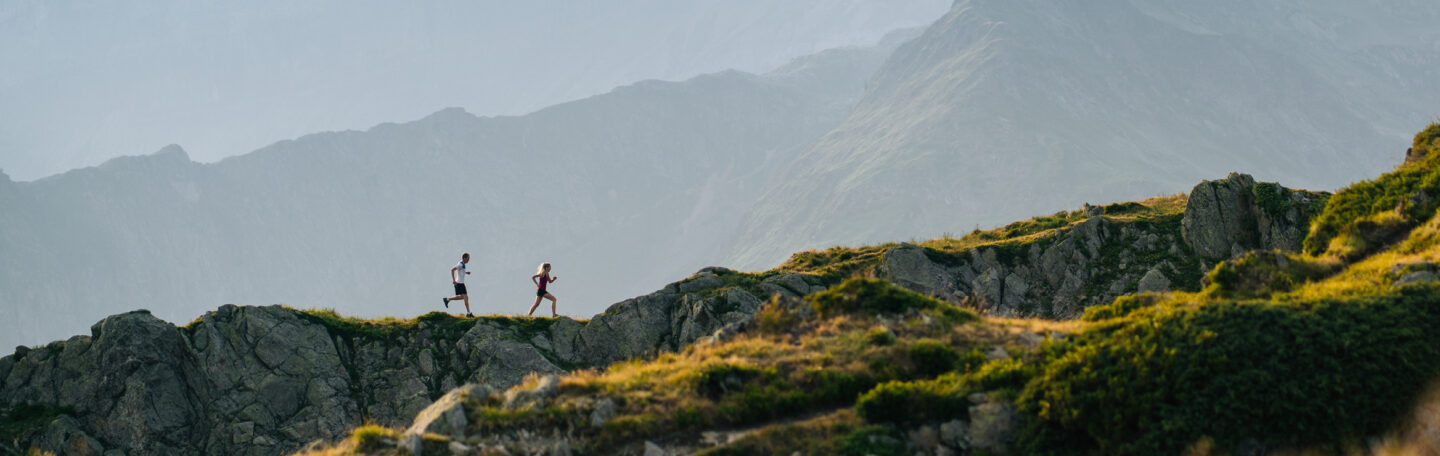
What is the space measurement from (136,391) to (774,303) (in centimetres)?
2556

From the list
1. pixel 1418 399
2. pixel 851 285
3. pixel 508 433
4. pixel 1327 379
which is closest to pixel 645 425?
pixel 508 433

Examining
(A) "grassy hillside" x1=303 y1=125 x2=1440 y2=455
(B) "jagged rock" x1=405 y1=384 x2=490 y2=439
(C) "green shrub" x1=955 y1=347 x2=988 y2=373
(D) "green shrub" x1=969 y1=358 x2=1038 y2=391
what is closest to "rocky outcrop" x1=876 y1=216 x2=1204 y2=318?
(A) "grassy hillside" x1=303 y1=125 x2=1440 y2=455

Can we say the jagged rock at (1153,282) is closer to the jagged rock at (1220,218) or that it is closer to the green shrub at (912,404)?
the jagged rock at (1220,218)

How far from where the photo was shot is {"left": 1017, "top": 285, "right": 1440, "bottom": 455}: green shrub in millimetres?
14727

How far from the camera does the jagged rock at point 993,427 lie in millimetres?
15586

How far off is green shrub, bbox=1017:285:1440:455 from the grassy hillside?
0.09ft

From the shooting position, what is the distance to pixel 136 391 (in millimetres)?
→ 33094

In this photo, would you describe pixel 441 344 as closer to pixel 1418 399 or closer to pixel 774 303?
pixel 774 303

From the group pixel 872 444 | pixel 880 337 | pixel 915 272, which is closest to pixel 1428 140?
pixel 915 272

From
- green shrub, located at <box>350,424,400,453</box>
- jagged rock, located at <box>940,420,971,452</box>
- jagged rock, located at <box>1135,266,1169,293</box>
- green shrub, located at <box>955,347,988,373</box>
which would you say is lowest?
jagged rock, located at <box>940,420,971,452</box>

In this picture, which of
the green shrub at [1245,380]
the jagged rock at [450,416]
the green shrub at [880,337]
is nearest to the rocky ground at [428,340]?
the jagged rock at [450,416]

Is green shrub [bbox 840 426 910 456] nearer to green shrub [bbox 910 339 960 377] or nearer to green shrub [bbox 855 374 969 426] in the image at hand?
green shrub [bbox 855 374 969 426]

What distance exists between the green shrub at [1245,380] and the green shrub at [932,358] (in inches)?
88.2

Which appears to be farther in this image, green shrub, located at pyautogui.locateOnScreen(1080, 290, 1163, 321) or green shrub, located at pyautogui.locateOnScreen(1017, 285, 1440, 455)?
green shrub, located at pyautogui.locateOnScreen(1080, 290, 1163, 321)
